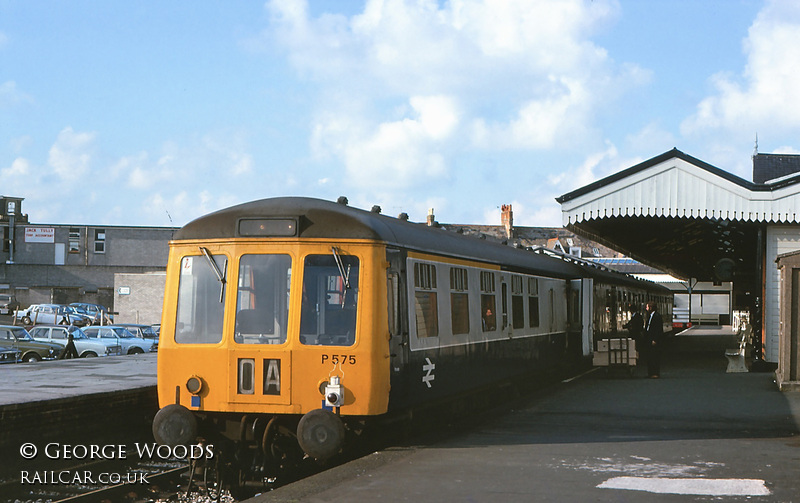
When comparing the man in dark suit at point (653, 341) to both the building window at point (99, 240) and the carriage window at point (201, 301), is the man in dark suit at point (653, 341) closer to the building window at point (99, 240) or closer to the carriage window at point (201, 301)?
the carriage window at point (201, 301)

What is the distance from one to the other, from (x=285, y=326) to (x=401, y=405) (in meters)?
1.52

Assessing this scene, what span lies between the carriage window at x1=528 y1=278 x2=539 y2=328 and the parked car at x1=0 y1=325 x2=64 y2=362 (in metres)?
18.9

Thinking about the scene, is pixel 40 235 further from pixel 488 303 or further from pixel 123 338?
pixel 488 303

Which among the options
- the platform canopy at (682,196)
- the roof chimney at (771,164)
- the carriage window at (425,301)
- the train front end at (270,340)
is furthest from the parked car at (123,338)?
the train front end at (270,340)

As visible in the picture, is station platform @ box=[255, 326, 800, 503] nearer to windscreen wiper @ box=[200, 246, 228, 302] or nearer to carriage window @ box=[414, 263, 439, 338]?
carriage window @ box=[414, 263, 439, 338]

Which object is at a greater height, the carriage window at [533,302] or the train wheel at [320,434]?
the carriage window at [533,302]

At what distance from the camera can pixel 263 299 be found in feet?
32.9

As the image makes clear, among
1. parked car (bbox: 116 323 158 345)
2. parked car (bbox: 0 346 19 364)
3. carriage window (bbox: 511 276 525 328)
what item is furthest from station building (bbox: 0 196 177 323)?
carriage window (bbox: 511 276 525 328)

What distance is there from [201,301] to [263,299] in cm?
69

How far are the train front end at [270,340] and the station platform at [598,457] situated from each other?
856 millimetres

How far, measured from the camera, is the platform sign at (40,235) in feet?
248

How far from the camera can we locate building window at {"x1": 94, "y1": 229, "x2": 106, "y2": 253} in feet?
248

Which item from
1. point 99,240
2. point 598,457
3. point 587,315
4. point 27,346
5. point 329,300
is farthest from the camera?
point 99,240

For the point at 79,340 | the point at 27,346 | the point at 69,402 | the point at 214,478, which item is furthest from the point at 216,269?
the point at 79,340
